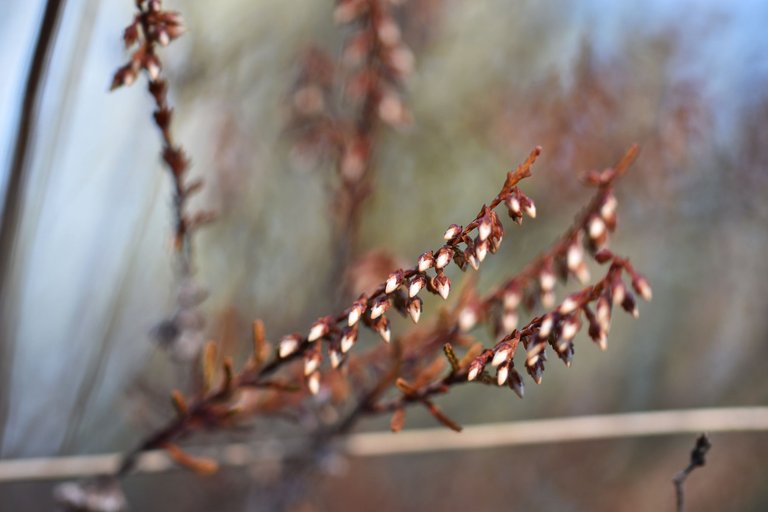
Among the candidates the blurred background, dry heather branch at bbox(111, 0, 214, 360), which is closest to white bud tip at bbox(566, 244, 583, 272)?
dry heather branch at bbox(111, 0, 214, 360)

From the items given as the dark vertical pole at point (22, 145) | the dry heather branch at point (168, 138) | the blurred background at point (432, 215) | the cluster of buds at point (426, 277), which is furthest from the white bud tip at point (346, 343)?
the blurred background at point (432, 215)

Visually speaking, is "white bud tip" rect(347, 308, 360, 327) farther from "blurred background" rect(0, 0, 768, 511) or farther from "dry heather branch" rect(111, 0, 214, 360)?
"blurred background" rect(0, 0, 768, 511)

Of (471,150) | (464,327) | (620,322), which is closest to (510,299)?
(464,327)

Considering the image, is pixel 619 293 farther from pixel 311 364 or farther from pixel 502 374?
pixel 311 364

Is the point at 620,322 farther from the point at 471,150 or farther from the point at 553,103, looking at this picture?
the point at 553,103

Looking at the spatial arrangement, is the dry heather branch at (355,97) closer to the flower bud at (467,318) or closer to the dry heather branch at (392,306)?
the dry heather branch at (392,306)

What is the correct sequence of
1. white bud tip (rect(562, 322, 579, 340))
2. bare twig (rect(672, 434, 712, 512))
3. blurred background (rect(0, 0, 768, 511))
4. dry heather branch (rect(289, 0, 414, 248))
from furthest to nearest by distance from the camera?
blurred background (rect(0, 0, 768, 511)), dry heather branch (rect(289, 0, 414, 248)), bare twig (rect(672, 434, 712, 512)), white bud tip (rect(562, 322, 579, 340))

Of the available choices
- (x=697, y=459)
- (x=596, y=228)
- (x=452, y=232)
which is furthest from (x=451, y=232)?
(x=697, y=459)
